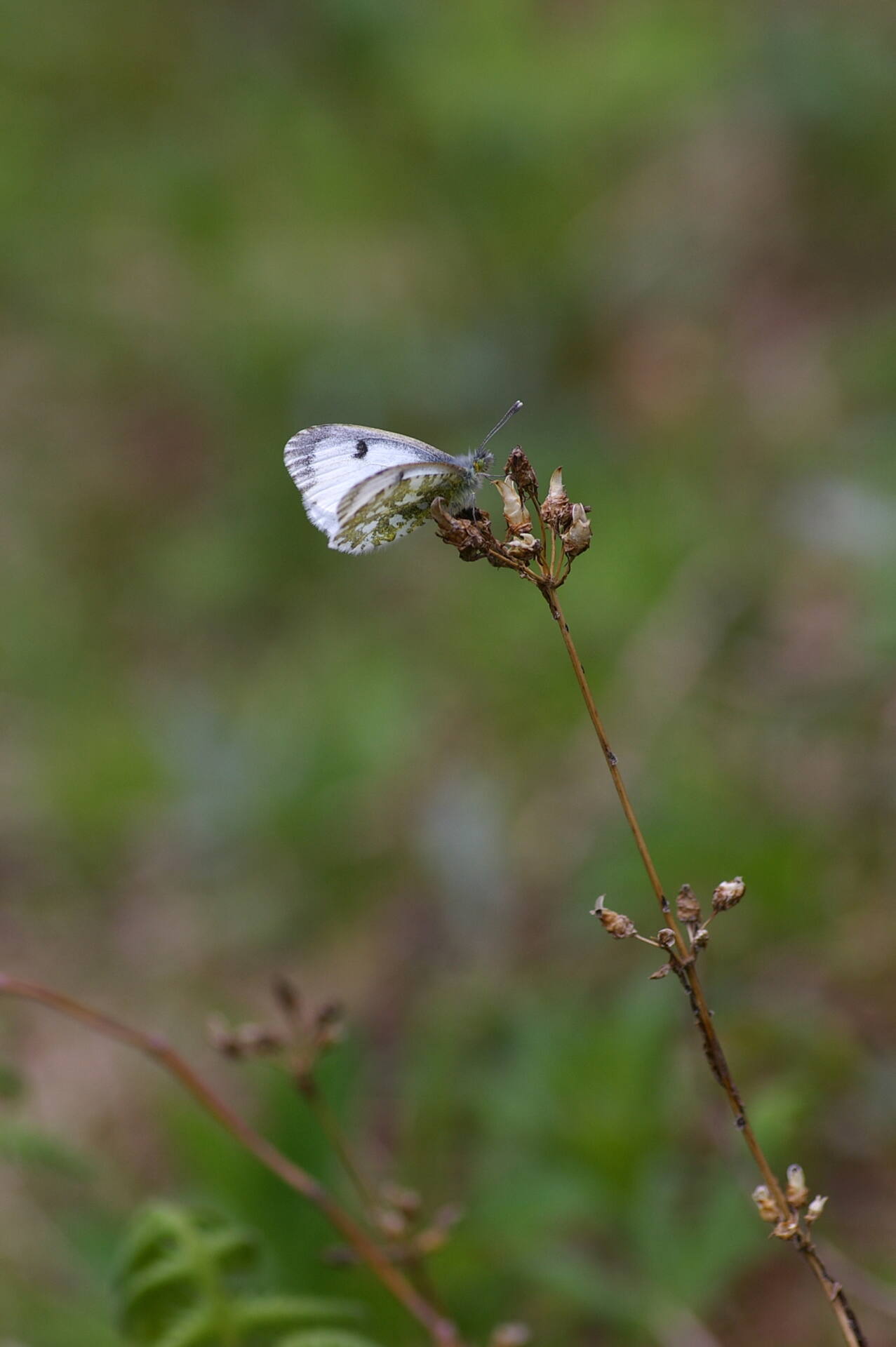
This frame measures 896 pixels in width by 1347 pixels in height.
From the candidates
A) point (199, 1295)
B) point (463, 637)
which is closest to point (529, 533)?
point (199, 1295)

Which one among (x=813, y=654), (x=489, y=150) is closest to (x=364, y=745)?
(x=813, y=654)

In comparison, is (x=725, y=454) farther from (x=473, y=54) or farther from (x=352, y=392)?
(x=473, y=54)

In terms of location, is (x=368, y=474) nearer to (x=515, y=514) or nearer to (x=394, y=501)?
(x=394, y=501)

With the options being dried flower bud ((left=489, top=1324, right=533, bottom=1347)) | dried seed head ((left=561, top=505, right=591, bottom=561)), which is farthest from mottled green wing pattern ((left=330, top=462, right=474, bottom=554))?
dried flower bud ((left=489, top=1324, right=533, bottom=1347))

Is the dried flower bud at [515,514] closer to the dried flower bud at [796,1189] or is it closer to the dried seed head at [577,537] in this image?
the dried seed head at [577,537]

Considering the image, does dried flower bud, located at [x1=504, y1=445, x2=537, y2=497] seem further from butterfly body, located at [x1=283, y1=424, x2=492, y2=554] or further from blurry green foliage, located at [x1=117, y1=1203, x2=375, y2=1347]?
blurry green foliage, located at [x1=117, y1=1203, x2=375, y2=1347]
